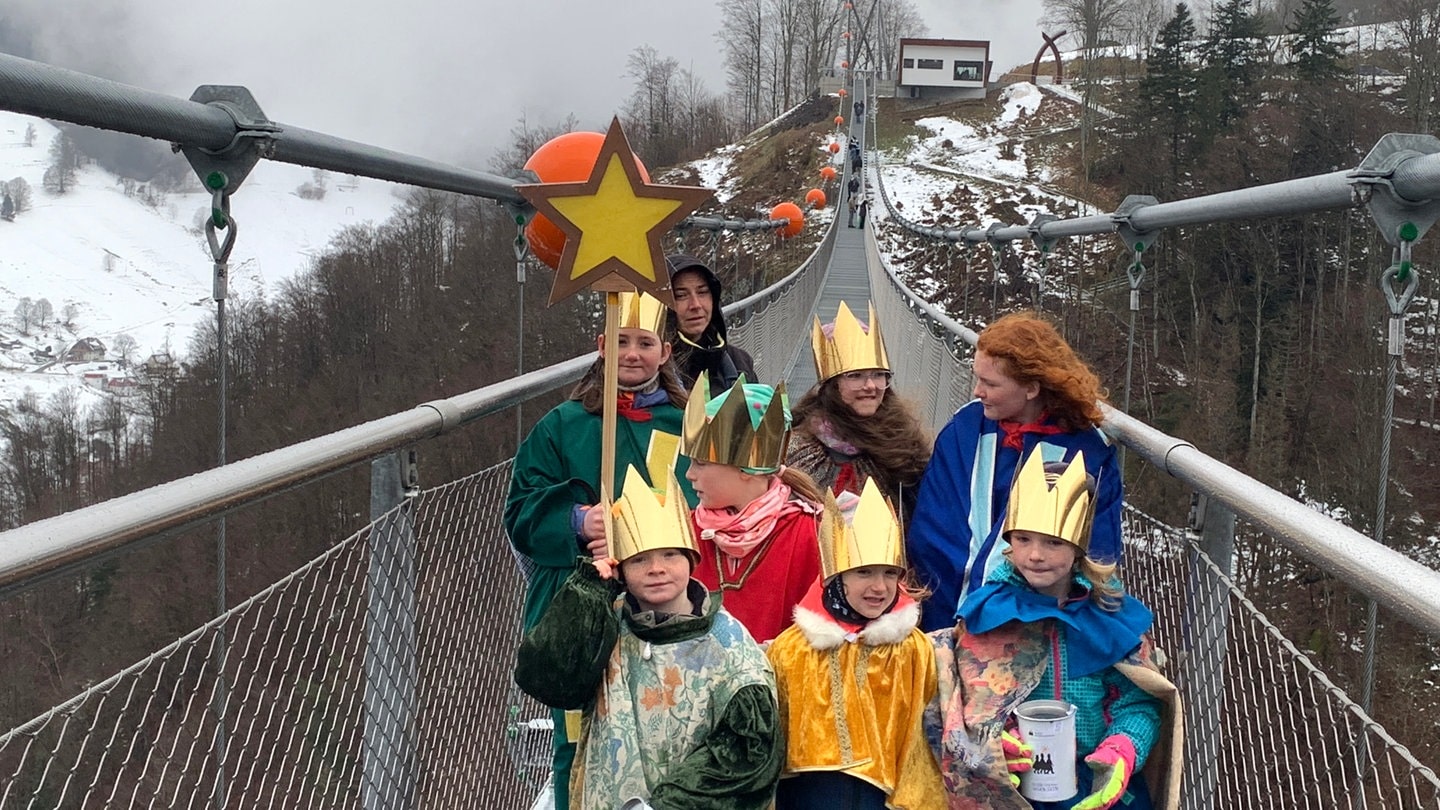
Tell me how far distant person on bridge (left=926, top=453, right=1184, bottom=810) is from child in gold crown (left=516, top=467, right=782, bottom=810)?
33 cm

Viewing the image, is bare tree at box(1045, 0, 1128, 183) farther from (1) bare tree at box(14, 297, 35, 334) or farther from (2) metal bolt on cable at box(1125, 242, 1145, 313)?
(1) bare tree at box(14, 297, 35, 334)

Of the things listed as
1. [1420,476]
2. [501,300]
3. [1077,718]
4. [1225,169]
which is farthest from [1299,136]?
[1077,718]

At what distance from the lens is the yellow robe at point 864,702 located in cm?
209

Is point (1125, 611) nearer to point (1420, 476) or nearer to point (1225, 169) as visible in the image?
point (1420, 476)

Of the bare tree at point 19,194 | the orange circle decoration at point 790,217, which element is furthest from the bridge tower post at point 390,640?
the bare tree at point 19,194

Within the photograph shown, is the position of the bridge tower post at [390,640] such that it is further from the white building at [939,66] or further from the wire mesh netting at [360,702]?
the white building at [939,66]

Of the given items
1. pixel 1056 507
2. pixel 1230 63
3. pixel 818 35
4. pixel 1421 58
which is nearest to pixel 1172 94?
pixel 1230 63

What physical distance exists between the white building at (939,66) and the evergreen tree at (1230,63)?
85.0 ft

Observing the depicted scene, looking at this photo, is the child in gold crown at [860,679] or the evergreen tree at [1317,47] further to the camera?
the evergreen tree at [1317,47]

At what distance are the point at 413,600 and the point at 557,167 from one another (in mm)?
2064

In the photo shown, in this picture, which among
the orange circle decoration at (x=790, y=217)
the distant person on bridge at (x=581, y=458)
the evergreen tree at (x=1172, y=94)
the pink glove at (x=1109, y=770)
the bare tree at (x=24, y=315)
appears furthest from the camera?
the bare tree at (x=24, y=315)

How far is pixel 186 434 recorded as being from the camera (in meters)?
27.8

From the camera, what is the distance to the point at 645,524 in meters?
2.02

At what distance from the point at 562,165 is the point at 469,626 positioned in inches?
69.0
